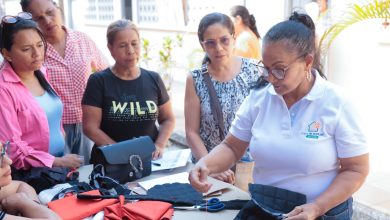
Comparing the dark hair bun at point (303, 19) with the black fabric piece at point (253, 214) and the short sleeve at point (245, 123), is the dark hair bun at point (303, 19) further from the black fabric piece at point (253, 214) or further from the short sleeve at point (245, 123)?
the black fabric piece at point (253, 214)

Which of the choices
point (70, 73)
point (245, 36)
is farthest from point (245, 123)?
point (245, 36)

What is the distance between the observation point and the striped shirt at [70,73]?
10.4 ft

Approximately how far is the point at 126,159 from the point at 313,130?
1.05m

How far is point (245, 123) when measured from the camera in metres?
2.04

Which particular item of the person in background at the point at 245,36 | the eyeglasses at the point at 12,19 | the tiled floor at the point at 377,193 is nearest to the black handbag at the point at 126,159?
the eyeglasses at the point at 12,19

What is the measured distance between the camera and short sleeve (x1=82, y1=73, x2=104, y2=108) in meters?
2.81

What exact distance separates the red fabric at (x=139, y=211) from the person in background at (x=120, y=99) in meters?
0.77

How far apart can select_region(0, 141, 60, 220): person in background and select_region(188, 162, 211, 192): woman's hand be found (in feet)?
1.94

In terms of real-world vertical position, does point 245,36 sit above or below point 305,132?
above

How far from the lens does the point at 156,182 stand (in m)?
2.42

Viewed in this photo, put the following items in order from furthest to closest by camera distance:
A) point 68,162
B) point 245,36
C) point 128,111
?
point 245,36 < point 128,111 < point 68,162

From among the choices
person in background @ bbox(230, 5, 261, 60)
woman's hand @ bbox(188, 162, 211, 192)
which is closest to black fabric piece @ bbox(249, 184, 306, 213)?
woman's hand @ bbox(188, 162, 211, 192)

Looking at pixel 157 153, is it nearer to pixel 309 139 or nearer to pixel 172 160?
pixel 172 160

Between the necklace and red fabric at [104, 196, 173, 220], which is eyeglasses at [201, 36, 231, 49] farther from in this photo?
red fabric at [104, 196, 173, 220]
